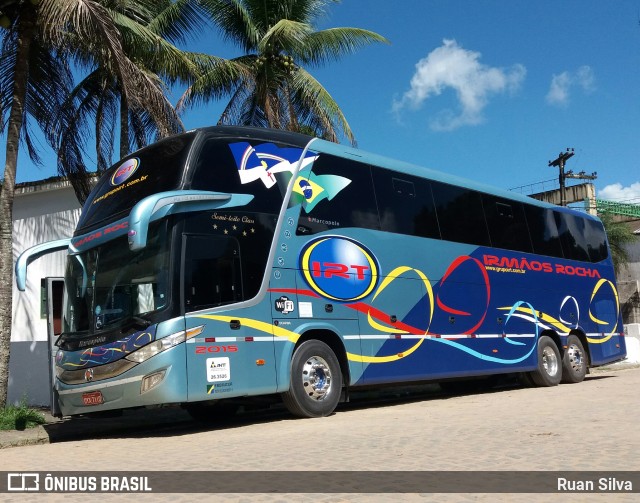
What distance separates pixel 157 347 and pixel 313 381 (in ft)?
8.57

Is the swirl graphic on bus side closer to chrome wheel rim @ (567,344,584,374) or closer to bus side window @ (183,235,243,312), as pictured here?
bus side window @ (183,235,243,312)

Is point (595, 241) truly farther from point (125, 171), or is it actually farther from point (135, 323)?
point (135, 323)

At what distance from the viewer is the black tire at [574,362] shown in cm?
1678

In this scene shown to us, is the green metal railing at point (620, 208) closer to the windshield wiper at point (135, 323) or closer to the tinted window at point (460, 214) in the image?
the tinted window at point (460, 214)

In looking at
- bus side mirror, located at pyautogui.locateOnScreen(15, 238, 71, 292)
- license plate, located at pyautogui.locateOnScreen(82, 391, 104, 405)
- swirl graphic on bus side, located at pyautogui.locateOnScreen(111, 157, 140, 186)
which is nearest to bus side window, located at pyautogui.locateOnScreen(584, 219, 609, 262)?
swirl graphic on bus side, located at pyautogui.locateOnScreen(111, 157, 140, 186)

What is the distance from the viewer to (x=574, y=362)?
55.8 feet

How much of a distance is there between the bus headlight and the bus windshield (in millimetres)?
292

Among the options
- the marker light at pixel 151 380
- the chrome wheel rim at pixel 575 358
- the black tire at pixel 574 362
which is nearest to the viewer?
the marker light at pixel 151 380

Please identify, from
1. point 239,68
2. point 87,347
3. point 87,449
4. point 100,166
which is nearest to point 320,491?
point 87,449

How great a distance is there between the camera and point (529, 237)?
53.2 ft

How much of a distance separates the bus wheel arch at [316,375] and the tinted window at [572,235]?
28.2ft

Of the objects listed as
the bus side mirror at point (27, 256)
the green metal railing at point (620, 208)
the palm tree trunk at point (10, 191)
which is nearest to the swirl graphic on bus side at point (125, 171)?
the bus side mirror at point (27, 256)

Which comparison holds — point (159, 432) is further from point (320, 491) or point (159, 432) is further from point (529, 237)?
point (529, 237)

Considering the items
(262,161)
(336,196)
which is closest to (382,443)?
(262,161)
